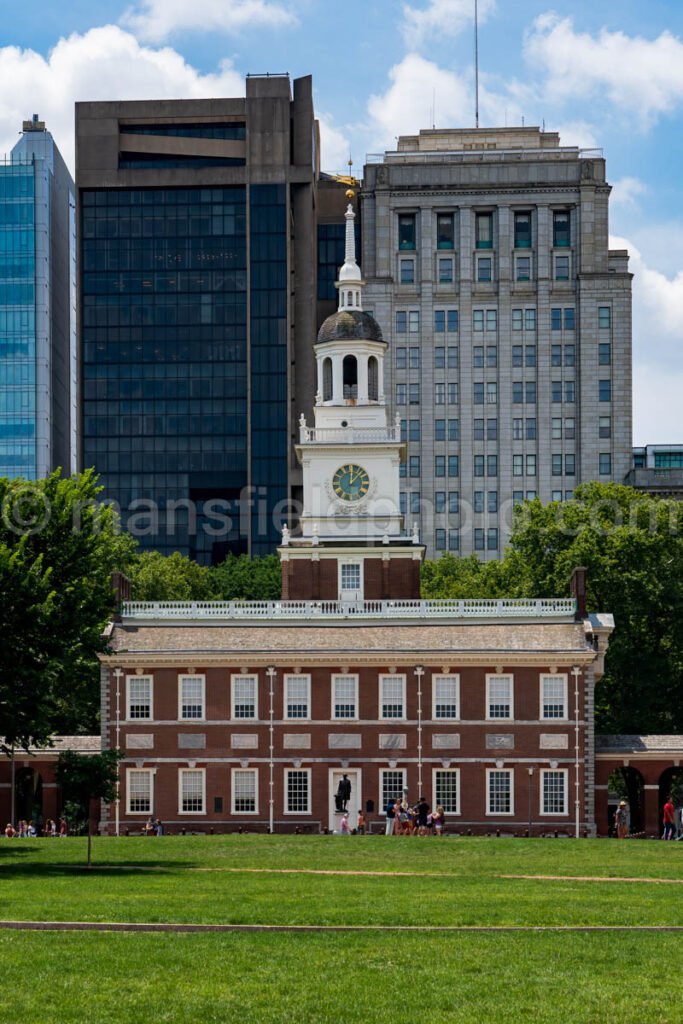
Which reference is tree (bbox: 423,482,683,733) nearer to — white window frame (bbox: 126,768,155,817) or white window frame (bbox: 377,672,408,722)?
white window frame (bbox: 377,672,408,722)

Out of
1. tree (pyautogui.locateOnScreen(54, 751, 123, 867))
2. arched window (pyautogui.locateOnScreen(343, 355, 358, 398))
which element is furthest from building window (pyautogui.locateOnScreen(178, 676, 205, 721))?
tree (pyautogui.locateOnScreen(54, 751, 123, 867))

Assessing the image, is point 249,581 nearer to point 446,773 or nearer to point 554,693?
point 446,773

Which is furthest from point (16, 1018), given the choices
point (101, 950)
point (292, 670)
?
point (292, 670)

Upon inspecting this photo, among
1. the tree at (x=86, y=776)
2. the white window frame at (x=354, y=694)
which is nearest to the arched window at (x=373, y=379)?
the white window frame at (x=354, y=694)

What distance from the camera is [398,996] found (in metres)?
32.1

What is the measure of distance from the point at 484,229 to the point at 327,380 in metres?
104

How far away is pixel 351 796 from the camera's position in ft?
250

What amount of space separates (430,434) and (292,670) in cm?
11439

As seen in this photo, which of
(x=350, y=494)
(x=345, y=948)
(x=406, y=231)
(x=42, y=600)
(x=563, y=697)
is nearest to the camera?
(x=345, y=948)

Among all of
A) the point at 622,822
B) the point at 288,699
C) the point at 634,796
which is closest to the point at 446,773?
the point at 288,699

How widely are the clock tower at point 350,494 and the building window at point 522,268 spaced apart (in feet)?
334

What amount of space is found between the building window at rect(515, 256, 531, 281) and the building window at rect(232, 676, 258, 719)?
119146 mm

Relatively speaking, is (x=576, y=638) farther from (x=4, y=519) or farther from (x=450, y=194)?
(x=450, y=194)

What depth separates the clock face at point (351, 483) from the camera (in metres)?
86.8
